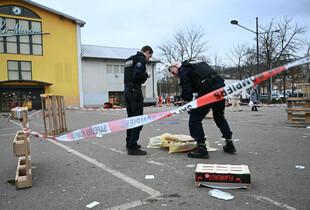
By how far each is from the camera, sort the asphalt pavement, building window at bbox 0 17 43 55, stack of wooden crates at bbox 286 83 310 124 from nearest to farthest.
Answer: the asphalt pavement
stack of wooden crates at bbox 286 83 310 124
building window at bbox 0 17 43 55

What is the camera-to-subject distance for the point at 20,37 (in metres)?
28.3

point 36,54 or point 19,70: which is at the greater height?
point 36,54

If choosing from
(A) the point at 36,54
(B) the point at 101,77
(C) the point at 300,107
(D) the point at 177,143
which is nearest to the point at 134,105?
(D) the point at 177,143

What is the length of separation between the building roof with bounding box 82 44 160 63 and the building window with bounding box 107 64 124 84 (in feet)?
4.51

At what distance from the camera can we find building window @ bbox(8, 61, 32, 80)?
27.9m

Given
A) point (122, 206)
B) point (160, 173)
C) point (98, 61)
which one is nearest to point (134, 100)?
point (160, 173)

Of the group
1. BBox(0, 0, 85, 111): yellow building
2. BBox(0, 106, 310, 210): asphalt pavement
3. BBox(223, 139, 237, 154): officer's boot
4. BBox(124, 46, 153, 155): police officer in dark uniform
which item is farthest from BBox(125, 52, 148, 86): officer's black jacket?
BBox(0, 0, 85, 111): yellow building

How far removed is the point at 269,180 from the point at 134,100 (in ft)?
8.99

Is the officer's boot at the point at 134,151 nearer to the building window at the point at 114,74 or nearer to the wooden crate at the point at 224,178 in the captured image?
the wooden crate at the point at 224,178

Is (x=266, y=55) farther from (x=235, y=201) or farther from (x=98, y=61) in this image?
(x=235, y=201)

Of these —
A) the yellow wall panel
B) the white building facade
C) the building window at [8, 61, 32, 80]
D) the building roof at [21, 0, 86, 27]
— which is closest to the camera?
the building window at [8, 61, 32, 80]

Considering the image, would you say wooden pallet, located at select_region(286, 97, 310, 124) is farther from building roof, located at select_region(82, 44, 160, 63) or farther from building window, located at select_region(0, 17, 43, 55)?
building window, located at select_region(0, 17, 43, 55)

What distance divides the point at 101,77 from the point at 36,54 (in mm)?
8432

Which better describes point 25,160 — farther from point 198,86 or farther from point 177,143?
point 198,86
